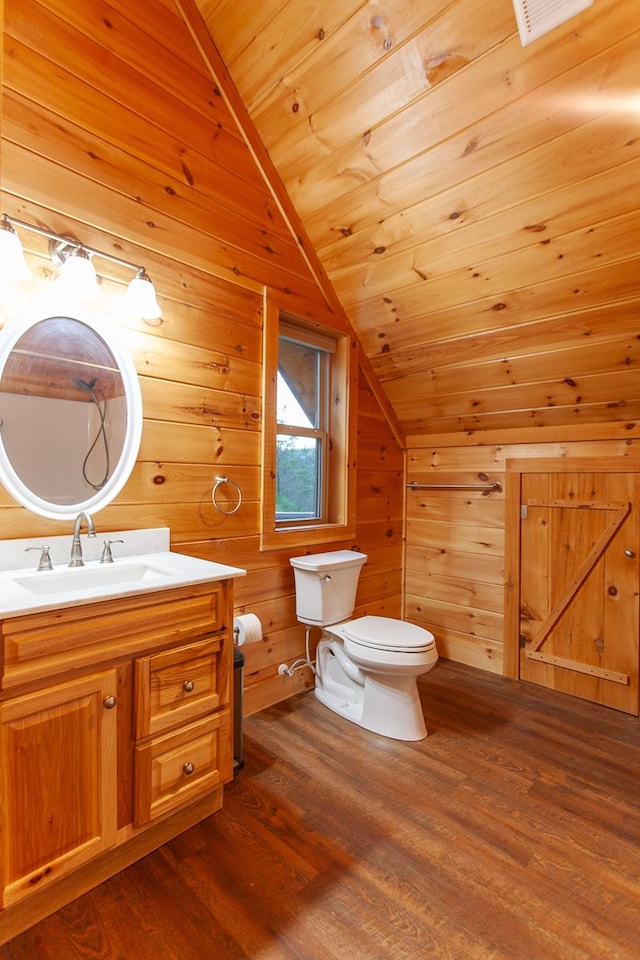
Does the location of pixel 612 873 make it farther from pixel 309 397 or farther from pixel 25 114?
pixel 25 114

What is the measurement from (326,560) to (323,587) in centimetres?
13

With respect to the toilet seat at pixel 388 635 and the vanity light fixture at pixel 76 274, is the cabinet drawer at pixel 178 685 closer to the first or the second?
the toilet seat at pixel 388 635

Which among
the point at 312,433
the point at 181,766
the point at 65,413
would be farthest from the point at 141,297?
the point at 181,766

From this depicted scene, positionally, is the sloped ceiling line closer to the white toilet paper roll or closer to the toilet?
the toilet

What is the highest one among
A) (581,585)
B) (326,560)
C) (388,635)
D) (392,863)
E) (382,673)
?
(326,560)

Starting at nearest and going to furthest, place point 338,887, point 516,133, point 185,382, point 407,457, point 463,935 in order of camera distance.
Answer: point 463,935, point 338,887, point 516,133, point 185,382, point 407,457

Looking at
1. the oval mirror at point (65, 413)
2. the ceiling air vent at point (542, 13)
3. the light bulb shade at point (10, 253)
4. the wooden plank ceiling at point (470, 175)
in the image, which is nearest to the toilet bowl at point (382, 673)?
the oval mirror at point (65, 413)

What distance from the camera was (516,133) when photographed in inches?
62.2

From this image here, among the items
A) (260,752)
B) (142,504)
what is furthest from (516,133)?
(260,752)

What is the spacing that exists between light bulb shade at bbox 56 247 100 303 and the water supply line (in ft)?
5.98

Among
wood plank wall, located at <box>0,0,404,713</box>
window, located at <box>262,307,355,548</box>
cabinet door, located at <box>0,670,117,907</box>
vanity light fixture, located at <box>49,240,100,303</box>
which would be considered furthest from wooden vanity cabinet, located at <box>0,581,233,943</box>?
vanity light fixture, located at <box>49,240,100,303</box>

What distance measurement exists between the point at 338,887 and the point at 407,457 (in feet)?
7.83

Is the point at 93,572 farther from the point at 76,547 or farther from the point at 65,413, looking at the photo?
the point at 65,413

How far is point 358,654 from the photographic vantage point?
2.04m
